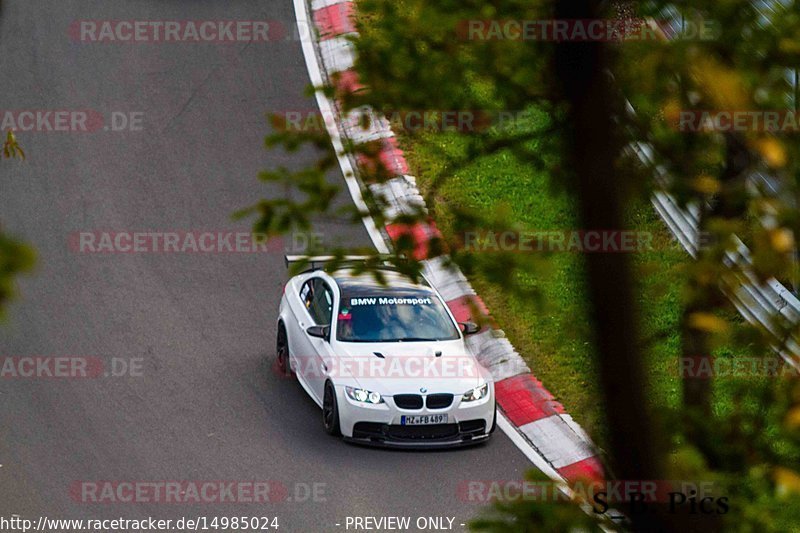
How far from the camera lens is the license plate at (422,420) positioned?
1226 centimetres

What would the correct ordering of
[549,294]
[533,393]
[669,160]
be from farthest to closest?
[549,294] → [533,393] → [669,160]

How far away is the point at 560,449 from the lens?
12.5m

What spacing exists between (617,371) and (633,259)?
0.30m

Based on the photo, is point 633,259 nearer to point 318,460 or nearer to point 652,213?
point 318,460

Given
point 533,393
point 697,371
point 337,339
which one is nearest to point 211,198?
point 337,339

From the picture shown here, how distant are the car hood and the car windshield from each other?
14 cm

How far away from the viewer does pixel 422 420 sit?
1228 centimetres

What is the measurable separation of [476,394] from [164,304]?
455 cm

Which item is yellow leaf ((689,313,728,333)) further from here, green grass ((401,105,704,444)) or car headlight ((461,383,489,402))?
car headlight ((461,383,489,402))

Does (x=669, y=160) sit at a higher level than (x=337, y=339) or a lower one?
higher

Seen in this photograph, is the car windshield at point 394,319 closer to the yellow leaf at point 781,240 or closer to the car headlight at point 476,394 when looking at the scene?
the car headlight at point 476,394

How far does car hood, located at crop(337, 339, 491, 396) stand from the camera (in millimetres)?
12297
